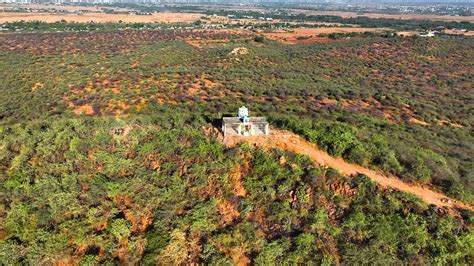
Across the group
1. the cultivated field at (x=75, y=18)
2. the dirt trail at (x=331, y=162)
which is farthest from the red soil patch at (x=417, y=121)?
the cultivated field at (x=75, y=18)

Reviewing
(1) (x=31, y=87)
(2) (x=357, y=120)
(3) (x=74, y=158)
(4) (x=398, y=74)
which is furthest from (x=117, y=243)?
(4) (x=398, y=74)

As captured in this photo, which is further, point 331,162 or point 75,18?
point 75,18

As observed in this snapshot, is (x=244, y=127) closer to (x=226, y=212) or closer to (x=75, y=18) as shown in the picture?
(x=226, y=212)

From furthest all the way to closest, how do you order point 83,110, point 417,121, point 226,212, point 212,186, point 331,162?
Result: 1. point 417,121
2. point 83,110
3. point 331,162
4. point 212,186
5. point 226,212

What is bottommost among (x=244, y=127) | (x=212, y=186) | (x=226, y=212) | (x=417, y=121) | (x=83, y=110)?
(x=417, y=121)

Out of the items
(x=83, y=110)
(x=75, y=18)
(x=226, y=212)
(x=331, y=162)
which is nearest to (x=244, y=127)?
(x=331, y=162)

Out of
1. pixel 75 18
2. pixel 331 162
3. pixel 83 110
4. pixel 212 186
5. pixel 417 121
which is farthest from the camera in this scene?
pixel 75 18

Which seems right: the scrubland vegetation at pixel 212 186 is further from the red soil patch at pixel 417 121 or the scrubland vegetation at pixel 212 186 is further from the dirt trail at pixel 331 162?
the dirt trail at pixel 331 162
